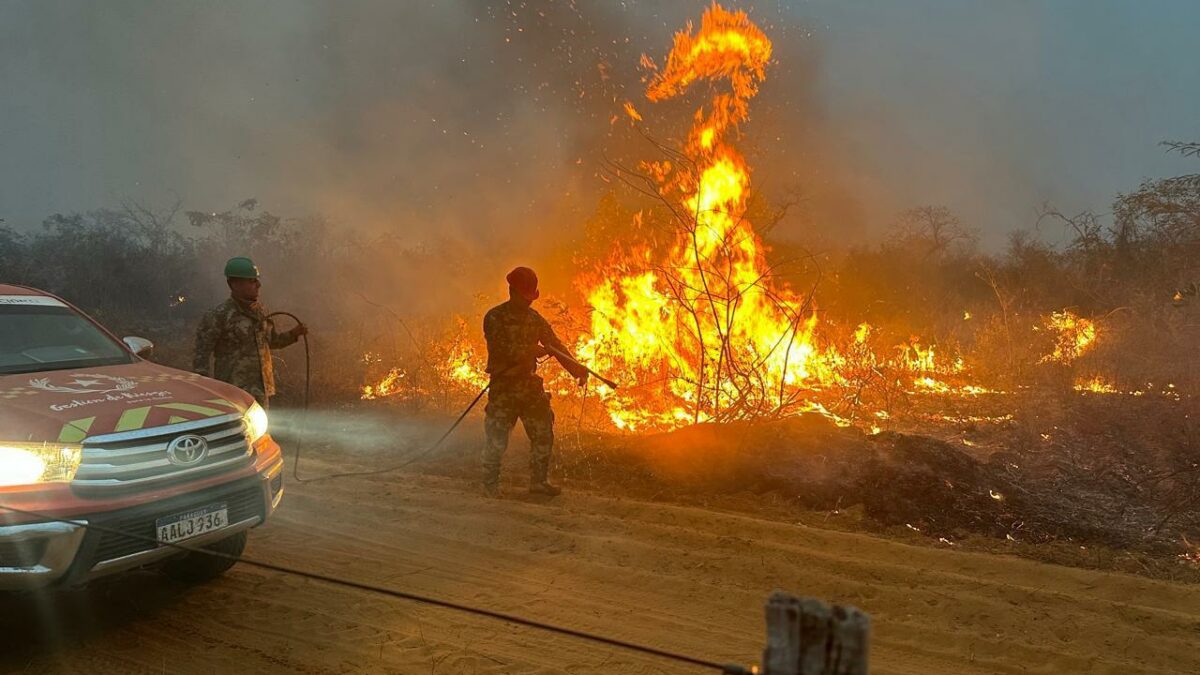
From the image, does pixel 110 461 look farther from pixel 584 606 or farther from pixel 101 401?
pixel 584 606

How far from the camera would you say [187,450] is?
3924 mm

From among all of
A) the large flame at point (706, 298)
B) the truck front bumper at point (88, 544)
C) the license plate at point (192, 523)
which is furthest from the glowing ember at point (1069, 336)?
the truck front bumper at point (88, 544)

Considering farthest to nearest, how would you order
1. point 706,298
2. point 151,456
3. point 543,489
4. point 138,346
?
point 706,298, point 543,489, point 138,346, point 151,456

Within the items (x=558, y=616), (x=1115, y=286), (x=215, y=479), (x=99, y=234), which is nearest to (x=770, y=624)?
(x=558, y=616)

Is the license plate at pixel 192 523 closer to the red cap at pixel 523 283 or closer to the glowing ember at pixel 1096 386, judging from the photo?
the red cap at pixel 523 283

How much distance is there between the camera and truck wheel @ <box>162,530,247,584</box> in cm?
452

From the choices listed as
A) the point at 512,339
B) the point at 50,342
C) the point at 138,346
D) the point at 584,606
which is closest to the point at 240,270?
the point at 138,346

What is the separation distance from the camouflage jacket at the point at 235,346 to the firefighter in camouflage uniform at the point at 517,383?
6.69ft

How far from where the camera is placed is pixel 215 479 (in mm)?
4035

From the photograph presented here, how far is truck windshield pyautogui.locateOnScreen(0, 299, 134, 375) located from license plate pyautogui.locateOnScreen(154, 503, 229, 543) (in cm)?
143

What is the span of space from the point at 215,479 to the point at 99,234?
73.3 ft

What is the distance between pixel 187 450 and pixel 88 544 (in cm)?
65

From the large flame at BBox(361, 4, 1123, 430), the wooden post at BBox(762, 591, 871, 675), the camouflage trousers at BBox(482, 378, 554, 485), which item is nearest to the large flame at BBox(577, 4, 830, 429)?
the large flame at BBox(361, 4, 1123, 430)

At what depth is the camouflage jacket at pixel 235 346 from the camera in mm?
6191
